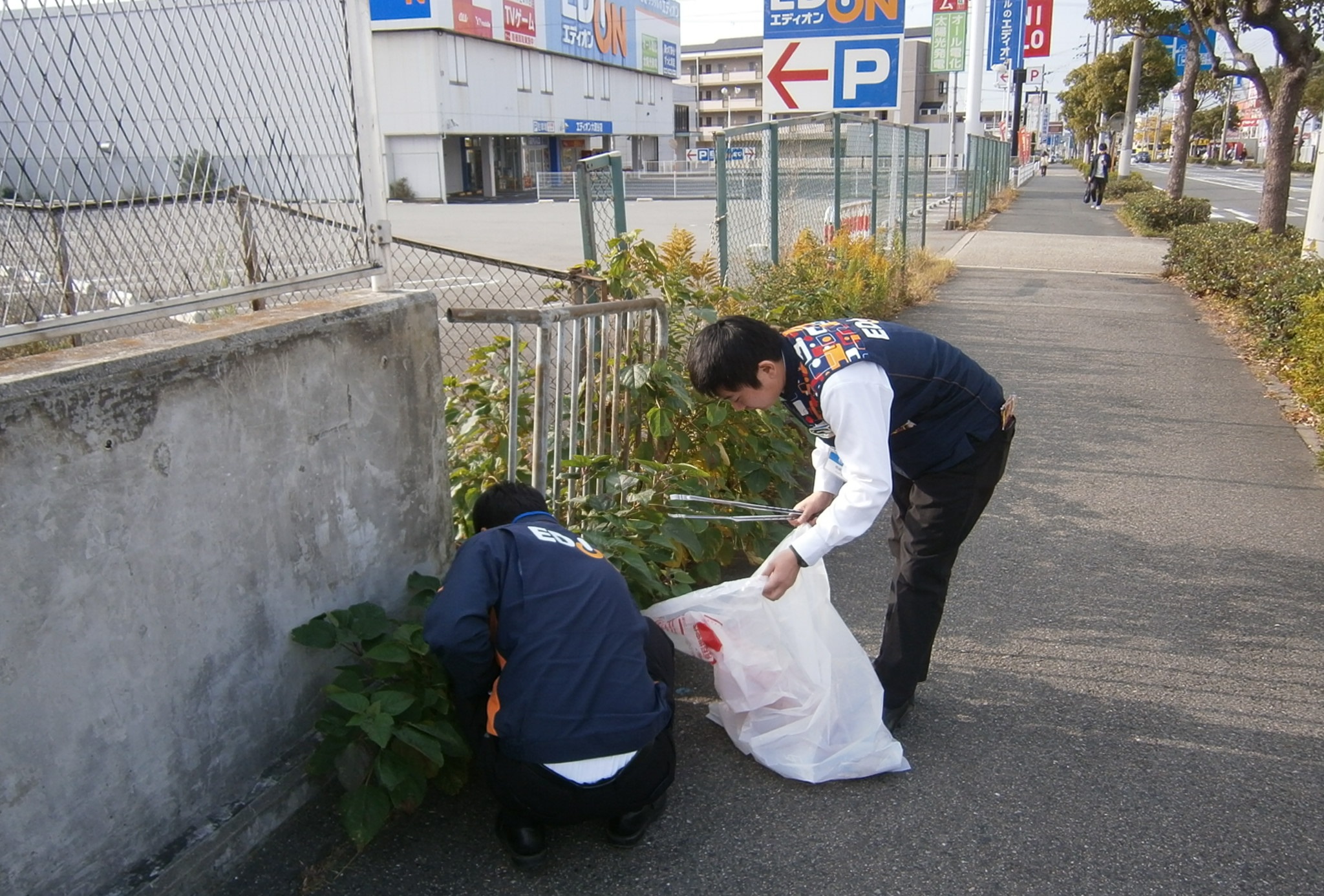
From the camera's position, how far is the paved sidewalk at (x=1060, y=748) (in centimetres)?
242

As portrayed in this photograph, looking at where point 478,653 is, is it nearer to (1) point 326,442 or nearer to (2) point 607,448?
(1) point 326,442

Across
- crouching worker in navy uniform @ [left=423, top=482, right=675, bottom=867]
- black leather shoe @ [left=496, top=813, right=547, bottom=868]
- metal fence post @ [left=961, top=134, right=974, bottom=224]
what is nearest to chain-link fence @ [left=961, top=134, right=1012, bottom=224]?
metal fence post @ [left=961, top=134, right=974, bottom=224]

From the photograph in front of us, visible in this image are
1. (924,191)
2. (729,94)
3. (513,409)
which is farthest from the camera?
(729,94)

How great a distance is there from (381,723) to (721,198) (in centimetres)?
497

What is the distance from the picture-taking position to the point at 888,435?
2562 millimetres

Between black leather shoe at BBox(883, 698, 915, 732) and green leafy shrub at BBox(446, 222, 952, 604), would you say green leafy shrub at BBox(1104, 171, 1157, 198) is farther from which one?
black leather shoe at BBox(883, 698, 915, 732)

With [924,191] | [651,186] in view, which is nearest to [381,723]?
[924,191]

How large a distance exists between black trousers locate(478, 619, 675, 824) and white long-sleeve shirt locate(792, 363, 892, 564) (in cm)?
62

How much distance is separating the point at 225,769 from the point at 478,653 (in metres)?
0.69

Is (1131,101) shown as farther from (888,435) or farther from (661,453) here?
(888,435)

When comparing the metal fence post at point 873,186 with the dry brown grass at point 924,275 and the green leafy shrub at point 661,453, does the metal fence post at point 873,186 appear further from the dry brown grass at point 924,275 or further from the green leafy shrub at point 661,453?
the green leafy shrub at point 661,453

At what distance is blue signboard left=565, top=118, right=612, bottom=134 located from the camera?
46406mm

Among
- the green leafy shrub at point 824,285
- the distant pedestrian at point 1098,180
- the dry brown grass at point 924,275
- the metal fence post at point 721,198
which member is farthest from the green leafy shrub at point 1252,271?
the distant pedestrian at point 1098,180

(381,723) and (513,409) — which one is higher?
(513,409)
